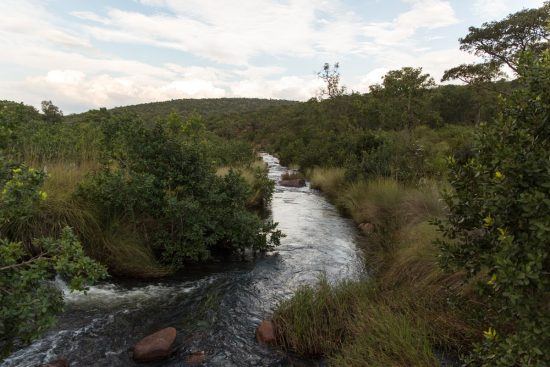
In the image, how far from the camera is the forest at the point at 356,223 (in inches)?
114

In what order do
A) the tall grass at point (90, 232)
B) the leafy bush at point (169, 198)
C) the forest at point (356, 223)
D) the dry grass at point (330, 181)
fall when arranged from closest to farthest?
the forest at point (356, 223)
the tall grass at point (90, 232)
the leafy bush at point (169, 198)
the dry grass at point (330, 181)

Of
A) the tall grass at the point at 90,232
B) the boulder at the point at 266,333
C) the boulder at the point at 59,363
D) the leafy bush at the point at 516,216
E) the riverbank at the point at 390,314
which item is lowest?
the boulder at the point at 266,333

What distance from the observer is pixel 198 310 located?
6.53m

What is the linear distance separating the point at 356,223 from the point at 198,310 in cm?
788

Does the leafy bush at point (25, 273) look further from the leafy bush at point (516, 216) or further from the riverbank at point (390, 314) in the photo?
the leafy bush at point (516, 216)

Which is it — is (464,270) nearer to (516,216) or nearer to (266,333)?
(516,216)

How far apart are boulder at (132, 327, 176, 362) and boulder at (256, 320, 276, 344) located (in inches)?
50.2

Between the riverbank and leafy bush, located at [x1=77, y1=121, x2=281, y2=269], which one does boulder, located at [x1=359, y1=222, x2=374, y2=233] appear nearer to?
the riverbank

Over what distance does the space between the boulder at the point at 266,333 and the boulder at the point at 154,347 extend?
4.18ft

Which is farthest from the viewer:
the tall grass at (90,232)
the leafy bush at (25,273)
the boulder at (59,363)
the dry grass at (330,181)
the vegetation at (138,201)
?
the dry grass at (330,181)

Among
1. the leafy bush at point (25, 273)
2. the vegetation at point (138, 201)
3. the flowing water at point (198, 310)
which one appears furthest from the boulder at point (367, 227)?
the leafy bush at point (25, 273)

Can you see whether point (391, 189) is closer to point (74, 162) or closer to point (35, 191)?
point (74, 162)

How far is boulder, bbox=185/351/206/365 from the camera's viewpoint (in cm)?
509

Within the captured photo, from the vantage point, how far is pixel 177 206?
7.96 m
